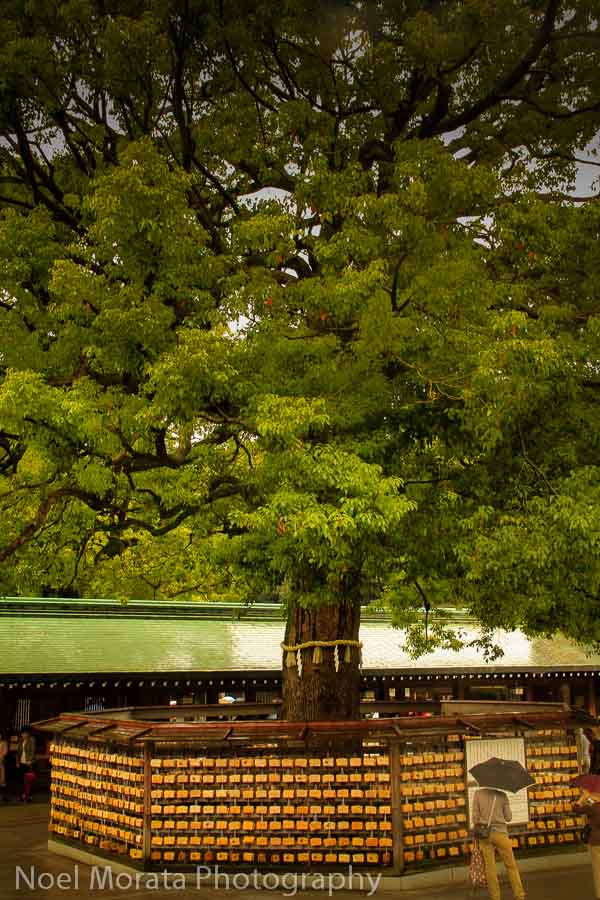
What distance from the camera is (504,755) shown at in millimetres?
13203

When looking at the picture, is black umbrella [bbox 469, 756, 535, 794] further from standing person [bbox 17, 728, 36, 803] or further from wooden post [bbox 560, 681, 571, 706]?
wooden post [bbox 560, 681, 571, 706]

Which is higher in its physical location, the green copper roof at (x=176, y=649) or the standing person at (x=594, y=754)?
the green copper roof at (x=176, y=649)

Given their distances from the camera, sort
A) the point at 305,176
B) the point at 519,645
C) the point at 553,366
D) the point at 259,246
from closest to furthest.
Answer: the point at 553,366
the point at 259,246
the point at 305,176
the point at 519,645

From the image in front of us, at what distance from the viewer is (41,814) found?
19.6 m

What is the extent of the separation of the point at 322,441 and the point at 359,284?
237cm

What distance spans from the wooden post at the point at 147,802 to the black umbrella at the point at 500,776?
4724 mm

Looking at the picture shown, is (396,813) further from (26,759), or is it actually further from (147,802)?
(26,759)

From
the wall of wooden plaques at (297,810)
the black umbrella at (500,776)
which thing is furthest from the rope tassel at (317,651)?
the black umbrella at (500,776)

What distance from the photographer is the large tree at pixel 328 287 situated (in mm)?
12438

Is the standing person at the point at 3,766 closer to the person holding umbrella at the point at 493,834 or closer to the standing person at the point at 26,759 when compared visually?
the standing person at the point at 26,759

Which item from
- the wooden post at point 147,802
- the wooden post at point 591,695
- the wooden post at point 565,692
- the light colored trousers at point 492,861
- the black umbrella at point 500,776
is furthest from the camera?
the wooden post at point 591,695

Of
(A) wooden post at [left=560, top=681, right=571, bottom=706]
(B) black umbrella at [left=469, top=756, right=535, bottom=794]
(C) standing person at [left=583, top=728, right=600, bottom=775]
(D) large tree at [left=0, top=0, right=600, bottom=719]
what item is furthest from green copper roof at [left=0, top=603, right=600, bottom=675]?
(B) black umbrella at [left=469, top=756, right=535, bottom=794]

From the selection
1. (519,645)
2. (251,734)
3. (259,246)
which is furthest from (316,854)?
(519,645)

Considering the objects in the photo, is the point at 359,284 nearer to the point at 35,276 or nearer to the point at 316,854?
the point at 35,276
